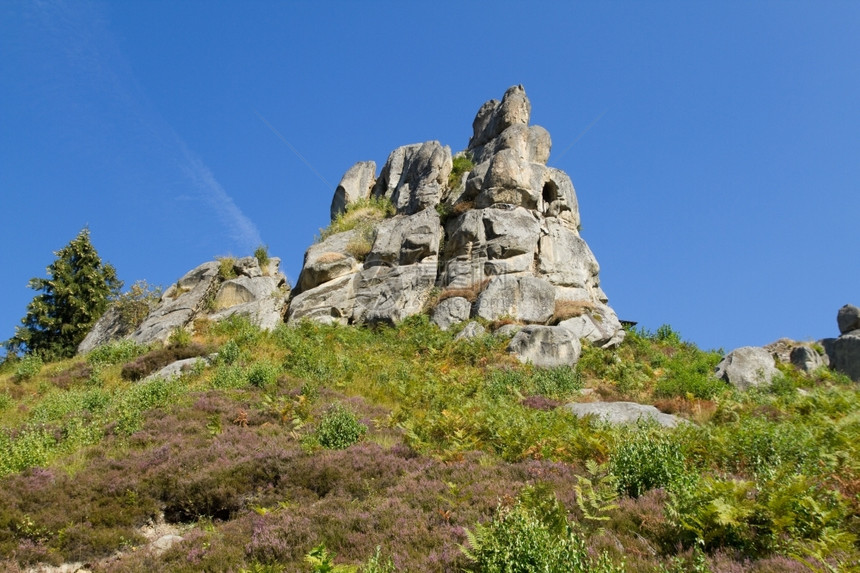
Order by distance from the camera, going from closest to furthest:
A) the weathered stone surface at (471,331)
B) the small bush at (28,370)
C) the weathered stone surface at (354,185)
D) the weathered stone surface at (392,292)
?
the small bush at (28,370), the weathered stone surface at (471,331), the weathered stone surface at (392,292), the weathered stone surface at (354,185)

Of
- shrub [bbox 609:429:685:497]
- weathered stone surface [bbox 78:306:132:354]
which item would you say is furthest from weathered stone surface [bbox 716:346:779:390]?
weathered stone surface [bbox 78:306:132:354]

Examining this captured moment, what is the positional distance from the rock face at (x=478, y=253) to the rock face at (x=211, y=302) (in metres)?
1.53

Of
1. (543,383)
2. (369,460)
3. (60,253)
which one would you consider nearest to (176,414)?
(369,460)

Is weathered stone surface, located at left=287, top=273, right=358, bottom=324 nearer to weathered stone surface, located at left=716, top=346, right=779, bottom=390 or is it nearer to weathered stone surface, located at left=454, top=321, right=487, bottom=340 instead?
weathered stone surface, located at left=454, top=321, right=487, bottom=340

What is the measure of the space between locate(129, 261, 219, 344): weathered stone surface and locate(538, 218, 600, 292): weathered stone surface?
52.8 ft

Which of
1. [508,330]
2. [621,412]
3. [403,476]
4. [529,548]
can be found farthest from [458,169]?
[529,548]

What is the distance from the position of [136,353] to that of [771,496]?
71.0 feet

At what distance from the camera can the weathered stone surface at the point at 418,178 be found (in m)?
32.6

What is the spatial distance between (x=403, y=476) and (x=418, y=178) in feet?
88.4

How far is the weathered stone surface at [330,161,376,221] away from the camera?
40.1 meters

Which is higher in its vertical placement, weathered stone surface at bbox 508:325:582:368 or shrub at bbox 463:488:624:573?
weathered stone surface at bbox 508:325:582:368

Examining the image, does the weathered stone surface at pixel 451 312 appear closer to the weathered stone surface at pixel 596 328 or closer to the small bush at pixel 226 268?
the weathered stone surface at pixel 596 328

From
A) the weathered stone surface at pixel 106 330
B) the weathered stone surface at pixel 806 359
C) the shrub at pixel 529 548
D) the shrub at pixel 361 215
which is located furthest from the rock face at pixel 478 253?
the shrub at pixel 529 548

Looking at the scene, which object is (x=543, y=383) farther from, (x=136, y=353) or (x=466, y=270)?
(x=136, y=353)
